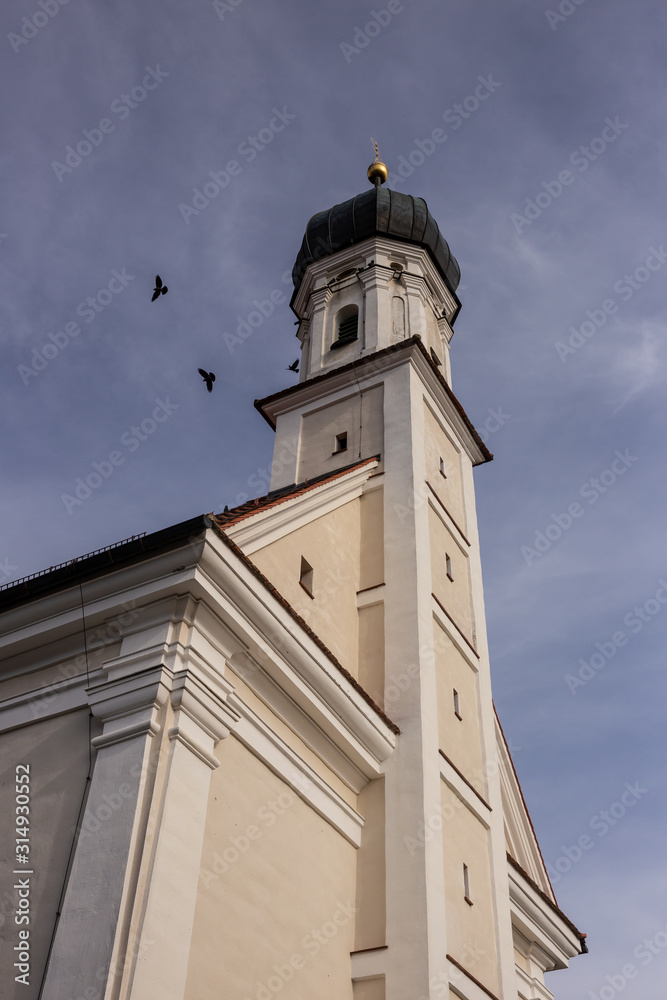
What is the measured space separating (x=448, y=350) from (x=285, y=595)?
10026 mm

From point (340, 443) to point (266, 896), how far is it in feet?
26.3

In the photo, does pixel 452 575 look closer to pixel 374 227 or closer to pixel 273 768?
pixel 273 768

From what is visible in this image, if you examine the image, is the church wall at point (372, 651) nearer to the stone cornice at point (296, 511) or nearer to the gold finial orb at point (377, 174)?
the stone cornice at point (296, 511)

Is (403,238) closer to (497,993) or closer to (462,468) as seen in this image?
(462,468)

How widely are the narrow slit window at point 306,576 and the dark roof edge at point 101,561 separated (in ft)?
10.2

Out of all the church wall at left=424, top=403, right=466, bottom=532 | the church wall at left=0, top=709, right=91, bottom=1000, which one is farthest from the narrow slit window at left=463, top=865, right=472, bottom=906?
the church wall at left=424, top=403, right=466, bottom=532

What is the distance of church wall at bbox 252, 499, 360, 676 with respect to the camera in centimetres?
1058

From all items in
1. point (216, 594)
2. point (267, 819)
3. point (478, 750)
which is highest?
point (478, 750)

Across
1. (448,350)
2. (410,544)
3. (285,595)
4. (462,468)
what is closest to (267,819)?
(285,595)

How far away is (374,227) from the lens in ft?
63.6

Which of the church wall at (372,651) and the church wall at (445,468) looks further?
the church wall at (445,468)

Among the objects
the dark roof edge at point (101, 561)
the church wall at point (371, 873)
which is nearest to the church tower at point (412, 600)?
the church wall at point (371, 873)

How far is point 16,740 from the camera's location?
329 inches

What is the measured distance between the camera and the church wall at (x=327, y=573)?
1058 centimetres
